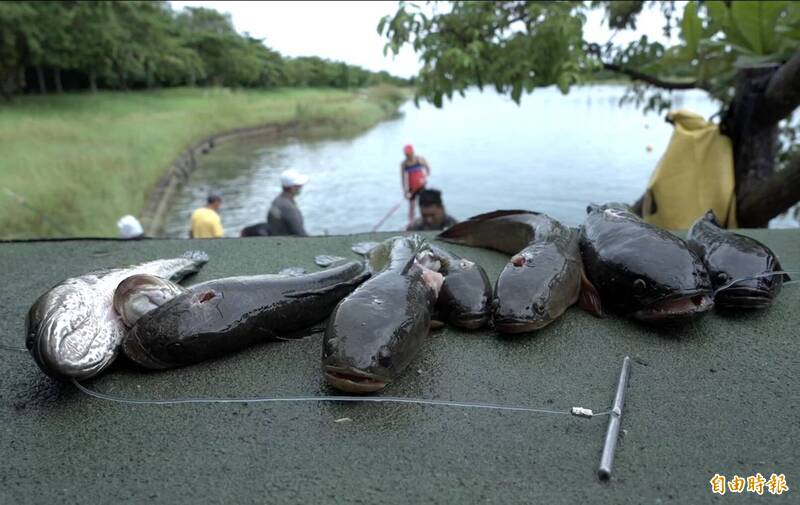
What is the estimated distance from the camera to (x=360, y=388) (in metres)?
2.30

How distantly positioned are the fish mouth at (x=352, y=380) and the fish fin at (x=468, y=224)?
220cm

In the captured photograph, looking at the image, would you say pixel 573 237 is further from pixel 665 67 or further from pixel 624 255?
pixel 665 67

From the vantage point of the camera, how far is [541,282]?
290 centimetres

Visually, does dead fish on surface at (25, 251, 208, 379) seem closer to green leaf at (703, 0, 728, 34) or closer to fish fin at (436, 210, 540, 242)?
fish fin at (436, 210, 540, 242)

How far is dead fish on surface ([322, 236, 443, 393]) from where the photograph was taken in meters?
2.30

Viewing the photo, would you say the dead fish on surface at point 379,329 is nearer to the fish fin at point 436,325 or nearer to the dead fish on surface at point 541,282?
the fish fin at point 436,325

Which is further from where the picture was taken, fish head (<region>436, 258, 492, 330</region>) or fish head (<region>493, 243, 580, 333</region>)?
fish head (<region>436, 258, 492, 330</region>)

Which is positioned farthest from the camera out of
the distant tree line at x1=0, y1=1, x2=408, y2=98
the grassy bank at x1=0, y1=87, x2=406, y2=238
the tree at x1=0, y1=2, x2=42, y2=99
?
the distant tree line at x1=0, y1=1, x2=408, y2=98

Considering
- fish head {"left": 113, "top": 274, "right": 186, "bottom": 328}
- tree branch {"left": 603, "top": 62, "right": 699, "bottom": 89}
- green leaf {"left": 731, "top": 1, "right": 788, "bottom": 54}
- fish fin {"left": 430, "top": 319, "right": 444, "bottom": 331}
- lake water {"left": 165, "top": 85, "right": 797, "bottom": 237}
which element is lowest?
lake water {"left": 165, "top": 85, "right": 797, "bottom": 237}

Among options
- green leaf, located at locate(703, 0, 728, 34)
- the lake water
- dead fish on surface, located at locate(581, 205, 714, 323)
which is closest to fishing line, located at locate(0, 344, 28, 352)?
dead fish on surface, located at locate(581, 205, 714, 323)

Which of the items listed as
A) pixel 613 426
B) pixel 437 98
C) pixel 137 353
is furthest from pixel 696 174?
pixel 137 353

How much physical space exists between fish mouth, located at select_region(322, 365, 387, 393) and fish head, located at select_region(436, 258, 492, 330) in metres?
0.73

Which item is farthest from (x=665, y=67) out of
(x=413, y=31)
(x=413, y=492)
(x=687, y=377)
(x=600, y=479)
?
(x=413, y=492)

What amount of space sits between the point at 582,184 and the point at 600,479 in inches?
831
